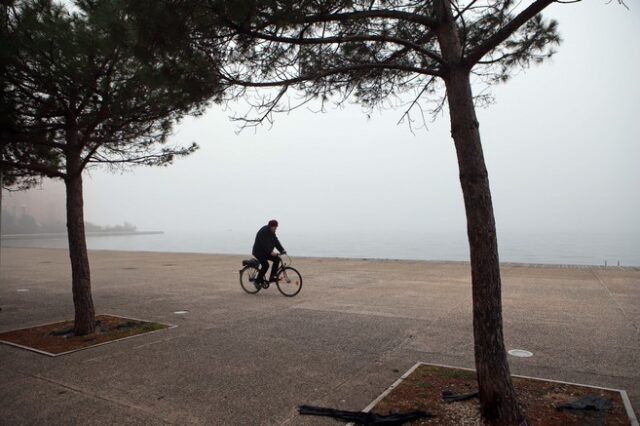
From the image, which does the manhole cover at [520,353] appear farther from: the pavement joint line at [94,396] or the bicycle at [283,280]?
the bicycle at [283,280]

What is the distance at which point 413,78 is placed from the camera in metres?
5.42

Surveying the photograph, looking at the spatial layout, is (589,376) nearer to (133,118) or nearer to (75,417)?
(75,417)

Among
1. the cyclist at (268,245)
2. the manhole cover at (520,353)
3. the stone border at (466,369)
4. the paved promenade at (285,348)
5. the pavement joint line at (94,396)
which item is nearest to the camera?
the stone border at (466,369)

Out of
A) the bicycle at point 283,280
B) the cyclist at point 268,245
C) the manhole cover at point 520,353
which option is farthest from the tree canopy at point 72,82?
the manhole cover at point 520,353

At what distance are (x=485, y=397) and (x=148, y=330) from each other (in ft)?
16.3

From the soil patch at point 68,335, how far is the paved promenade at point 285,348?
0.28m

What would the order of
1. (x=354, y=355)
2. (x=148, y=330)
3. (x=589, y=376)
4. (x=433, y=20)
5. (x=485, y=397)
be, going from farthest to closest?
(x=148, y=330) → (x=354, y=355) → (x=589, y=376) → (x=433, y=20) → (x=485, y=397)

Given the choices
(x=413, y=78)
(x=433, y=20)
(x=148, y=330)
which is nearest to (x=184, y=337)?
(x=148, y=330)

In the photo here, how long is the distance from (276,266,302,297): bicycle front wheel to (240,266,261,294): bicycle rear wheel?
23.9 inches

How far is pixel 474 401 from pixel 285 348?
253 centimetres

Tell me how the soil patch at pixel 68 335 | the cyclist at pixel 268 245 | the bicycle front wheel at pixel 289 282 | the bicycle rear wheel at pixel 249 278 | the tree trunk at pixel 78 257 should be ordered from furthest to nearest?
the bicycle rear wheel at pixel 249 278, the bicycle front wheel at pixel 289 282, the cyclist at pixel 268 245, the tree trunk at pixel 78 257, the soil patch at pixel 68 335

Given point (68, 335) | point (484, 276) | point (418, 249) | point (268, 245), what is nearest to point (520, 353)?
point (484, 276)

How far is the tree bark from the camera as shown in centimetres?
342

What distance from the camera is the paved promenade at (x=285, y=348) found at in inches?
154
